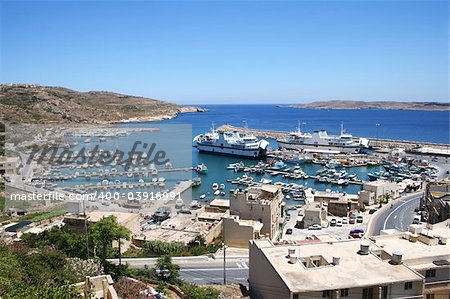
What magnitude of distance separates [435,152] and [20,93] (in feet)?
211

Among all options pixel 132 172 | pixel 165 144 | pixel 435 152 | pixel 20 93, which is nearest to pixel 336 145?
pixel 435 152

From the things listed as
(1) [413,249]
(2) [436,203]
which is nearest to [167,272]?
(1) [413,249]

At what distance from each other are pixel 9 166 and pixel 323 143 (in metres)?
35.6

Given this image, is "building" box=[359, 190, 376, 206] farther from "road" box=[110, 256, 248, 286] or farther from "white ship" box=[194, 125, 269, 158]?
"white ship" box=[194, 125, 269, 158]

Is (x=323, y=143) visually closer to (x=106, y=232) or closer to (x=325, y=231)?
(x=325, y=231)

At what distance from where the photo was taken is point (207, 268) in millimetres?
12195

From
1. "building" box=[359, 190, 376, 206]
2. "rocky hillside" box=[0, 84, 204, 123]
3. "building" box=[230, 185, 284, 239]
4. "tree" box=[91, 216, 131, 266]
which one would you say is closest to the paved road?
"building" box=[359, 190, 376, 206]

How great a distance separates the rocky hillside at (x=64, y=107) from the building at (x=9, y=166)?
1980 centimetres

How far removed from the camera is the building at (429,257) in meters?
7.79

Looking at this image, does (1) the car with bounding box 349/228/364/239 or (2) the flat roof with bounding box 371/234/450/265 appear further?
(1) the car with bounding box 349/228/364/239

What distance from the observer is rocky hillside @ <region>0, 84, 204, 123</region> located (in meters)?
56.0

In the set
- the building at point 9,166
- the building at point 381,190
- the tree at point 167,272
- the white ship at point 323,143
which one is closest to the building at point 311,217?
the building at point 381,190

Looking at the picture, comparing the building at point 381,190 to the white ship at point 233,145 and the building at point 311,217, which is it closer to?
the building at point 311,217

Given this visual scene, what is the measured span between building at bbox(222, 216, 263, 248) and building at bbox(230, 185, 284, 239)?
24.4 inches
